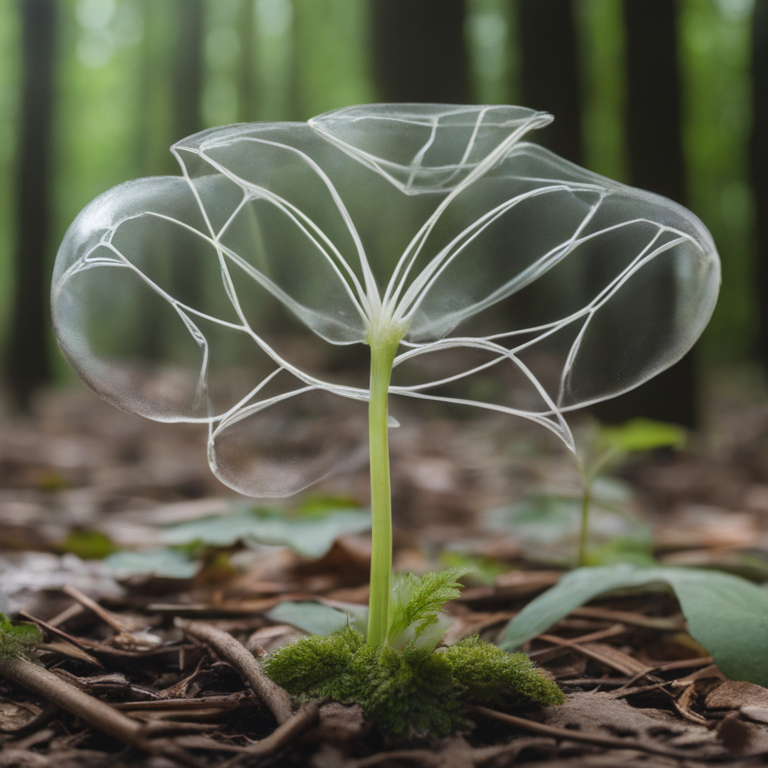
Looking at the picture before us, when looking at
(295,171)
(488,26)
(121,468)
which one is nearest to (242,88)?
(488,26)

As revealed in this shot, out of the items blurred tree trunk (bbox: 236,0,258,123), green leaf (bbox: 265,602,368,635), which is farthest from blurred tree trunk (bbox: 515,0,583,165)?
blurred tree trunk (bbox: 236,0,258,123)

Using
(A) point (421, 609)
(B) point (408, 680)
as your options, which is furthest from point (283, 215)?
(B) point (408, 680)

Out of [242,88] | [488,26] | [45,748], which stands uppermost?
[488,26]

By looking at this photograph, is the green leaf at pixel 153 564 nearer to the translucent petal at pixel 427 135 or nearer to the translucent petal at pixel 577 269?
the translucent petal at pixel 577 269

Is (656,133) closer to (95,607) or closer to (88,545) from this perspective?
(88,545)

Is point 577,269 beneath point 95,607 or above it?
above

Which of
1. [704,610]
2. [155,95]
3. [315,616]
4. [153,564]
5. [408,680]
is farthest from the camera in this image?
[155,95]

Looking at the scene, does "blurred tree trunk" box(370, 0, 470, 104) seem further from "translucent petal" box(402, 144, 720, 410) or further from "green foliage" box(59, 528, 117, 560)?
"translucent petal" box(402, 144, 720, 410)

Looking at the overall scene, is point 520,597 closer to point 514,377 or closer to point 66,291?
point 514,377
